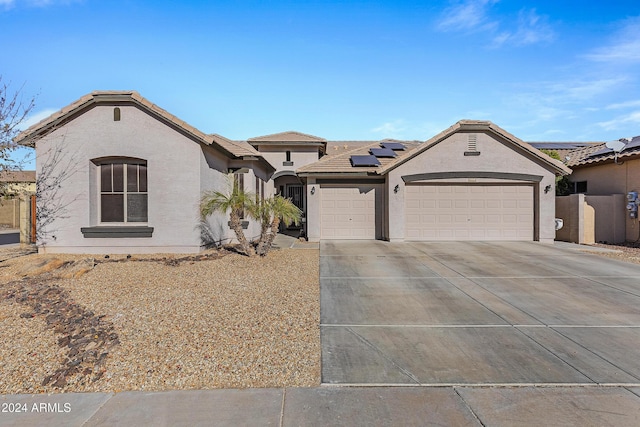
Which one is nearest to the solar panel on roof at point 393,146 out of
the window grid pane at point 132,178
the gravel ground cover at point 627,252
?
the gravel ground cover at point 627,252

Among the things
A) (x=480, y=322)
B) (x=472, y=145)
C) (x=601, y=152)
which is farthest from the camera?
(x=601, y=152)

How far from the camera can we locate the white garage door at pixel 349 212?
15906 millimetres

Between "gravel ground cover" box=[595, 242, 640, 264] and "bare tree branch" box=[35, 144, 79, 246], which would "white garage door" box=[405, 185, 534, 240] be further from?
"bare tree branch" box=[35, 144, 79, 246]

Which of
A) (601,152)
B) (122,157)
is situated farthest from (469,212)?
(122,157)

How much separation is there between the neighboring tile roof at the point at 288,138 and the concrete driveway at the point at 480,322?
42.7 ft

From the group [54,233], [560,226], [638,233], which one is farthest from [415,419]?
[638,233]

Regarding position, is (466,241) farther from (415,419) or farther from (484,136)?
(415,419)

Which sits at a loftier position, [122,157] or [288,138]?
[288,138]

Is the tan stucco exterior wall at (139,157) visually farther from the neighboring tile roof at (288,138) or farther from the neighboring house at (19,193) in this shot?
the neighboring tile roof at (288,138)

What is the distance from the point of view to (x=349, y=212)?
1594 cm

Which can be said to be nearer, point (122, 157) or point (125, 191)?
point (122, 157)

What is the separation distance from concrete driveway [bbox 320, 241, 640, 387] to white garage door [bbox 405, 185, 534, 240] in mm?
4762

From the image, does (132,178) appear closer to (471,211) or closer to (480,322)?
(480,322)

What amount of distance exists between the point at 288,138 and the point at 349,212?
8502 millimetres
